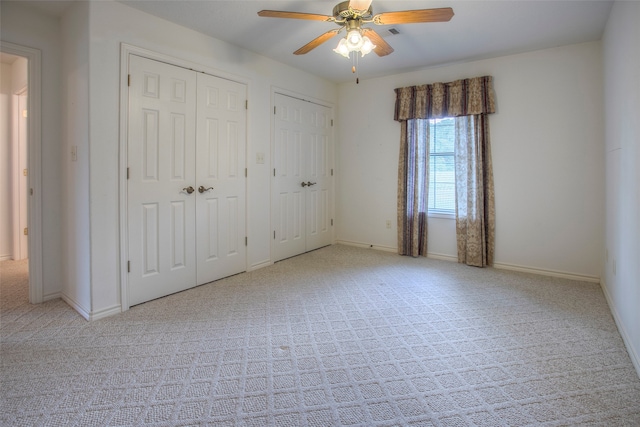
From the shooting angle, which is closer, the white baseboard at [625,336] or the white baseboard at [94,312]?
the white baseboard at [625,336]

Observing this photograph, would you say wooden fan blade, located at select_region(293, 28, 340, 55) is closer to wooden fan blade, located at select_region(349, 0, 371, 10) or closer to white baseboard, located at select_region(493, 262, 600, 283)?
wooden fan blade, located at select_region(349, 0, 371, 10)

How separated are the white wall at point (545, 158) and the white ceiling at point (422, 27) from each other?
0.73ft

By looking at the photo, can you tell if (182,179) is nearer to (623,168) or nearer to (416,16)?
(416,16)

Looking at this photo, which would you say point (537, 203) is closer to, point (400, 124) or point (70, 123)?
point (400, 124)

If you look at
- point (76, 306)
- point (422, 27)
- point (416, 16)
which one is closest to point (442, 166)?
point (422, 27)

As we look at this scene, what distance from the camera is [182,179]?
3051 mm

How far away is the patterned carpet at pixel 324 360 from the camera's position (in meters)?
1.55

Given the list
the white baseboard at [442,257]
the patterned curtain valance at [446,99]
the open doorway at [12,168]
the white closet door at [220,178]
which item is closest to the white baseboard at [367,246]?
the white baseboard at [442,257]

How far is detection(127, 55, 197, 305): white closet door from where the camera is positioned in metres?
2.72

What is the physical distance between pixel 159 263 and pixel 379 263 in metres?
2.46

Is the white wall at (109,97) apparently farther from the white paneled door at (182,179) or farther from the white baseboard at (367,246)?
the white baseboard at (367,246)

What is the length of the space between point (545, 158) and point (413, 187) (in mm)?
1449

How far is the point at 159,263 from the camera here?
2.94 m

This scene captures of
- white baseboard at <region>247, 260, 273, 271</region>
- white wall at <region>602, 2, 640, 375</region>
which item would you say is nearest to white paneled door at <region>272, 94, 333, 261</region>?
white baseboard at <region>247, 260, 273, 271</region>
